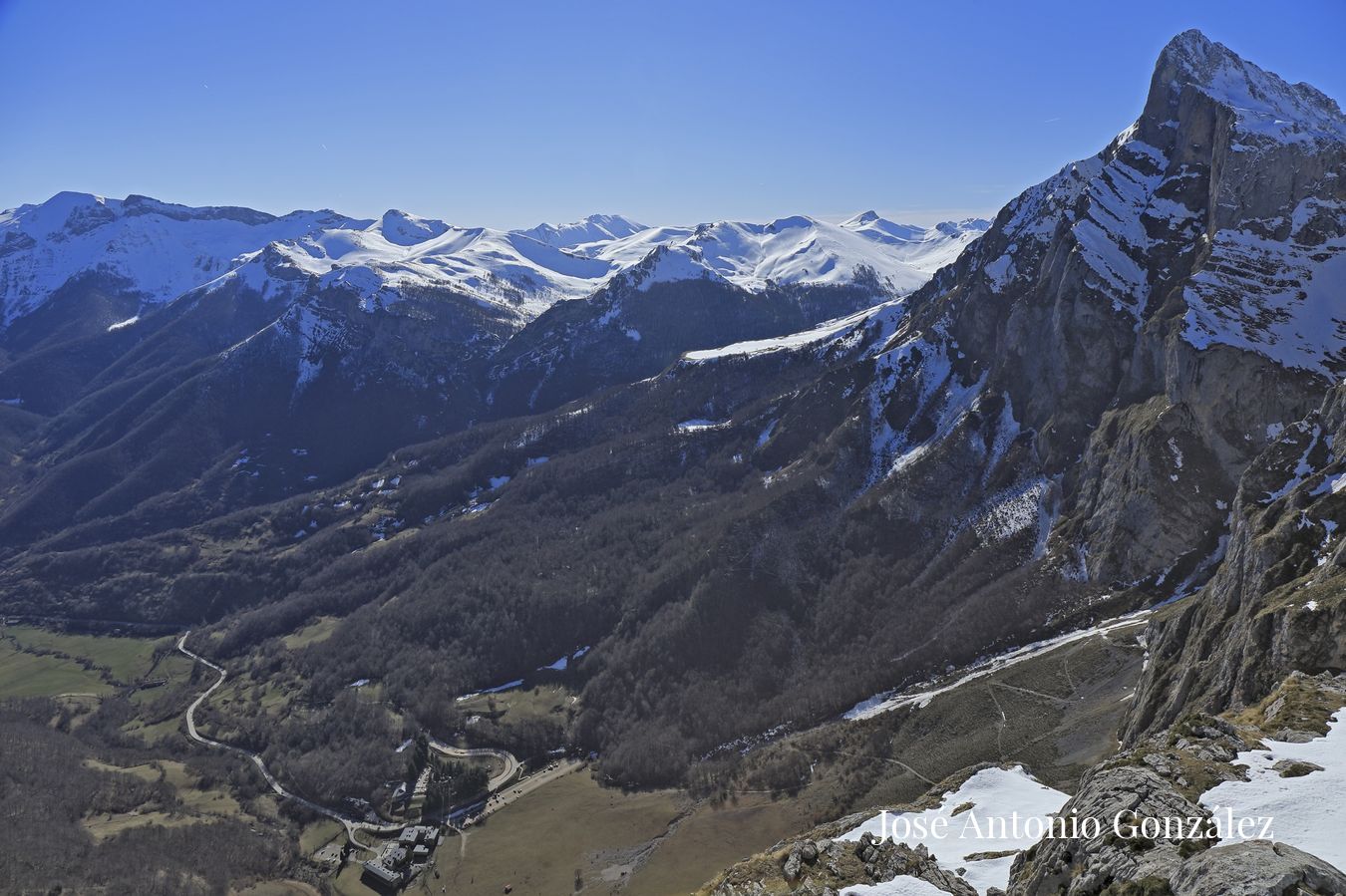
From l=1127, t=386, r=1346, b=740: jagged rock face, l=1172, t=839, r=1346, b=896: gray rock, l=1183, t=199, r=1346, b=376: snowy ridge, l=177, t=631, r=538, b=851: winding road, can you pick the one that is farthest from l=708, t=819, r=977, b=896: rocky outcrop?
l=1183, t=199, r=1346, b=376: snowy ridge

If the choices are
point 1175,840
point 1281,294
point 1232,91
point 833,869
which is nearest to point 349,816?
point 833,869

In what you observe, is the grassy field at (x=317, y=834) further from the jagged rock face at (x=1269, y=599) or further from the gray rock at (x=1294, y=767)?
the gray rock at (x=1294, y=767)

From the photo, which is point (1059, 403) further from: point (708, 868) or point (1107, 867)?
point (1107, 867)

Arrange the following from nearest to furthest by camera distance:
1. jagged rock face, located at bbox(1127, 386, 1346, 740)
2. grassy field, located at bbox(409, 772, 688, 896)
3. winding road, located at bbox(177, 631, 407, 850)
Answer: jagged rock face, located at bbox(1127, 386, 1346, 740) → grassy field, located at bbox(409, 772, 688, 896) → winding road, located at bbox(177, 631, 407, 850)

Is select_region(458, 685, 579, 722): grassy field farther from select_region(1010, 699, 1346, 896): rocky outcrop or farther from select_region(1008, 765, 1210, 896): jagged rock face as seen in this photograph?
select_region(1008, 765, 1210, 896): jagged rock face

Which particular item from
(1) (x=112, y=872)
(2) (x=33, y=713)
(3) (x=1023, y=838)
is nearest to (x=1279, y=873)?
(3) (x=1023, y=838)

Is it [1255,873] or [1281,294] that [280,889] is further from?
[1281,294]

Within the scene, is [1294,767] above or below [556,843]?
above

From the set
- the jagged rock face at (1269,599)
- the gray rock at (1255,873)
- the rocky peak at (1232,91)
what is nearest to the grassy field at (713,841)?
the jagged rock face at (1269,599)

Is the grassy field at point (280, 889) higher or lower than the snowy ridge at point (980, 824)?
lower
